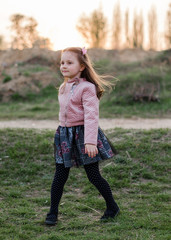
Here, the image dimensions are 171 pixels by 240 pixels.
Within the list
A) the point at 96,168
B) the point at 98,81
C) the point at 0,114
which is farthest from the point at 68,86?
the point at 0,114

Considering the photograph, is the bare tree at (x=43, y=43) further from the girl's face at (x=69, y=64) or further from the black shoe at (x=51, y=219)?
the black shoe at (x=51, y=219)

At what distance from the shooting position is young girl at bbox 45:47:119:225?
9.32 feet

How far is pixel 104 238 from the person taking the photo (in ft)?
8.77

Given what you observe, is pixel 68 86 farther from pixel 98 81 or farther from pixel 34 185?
pixel 34 185

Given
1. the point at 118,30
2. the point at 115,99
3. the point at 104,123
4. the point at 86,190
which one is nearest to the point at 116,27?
the point at 118,30

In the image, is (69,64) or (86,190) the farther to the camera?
(86,190)

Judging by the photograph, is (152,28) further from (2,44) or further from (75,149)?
(75,149)

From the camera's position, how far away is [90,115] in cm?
279

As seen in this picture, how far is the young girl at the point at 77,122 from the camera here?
284 cm

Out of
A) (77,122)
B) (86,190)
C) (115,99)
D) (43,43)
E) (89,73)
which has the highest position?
(43,43)

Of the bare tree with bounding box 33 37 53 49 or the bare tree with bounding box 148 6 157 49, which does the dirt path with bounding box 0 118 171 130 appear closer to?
the bare tree with bounding box 33 37 53 49

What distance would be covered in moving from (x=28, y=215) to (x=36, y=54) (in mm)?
13586

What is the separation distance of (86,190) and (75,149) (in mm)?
1178

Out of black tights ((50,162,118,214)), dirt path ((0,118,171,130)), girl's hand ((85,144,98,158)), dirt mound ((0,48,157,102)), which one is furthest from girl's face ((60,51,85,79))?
dirt mound ((0,48,157,102))
